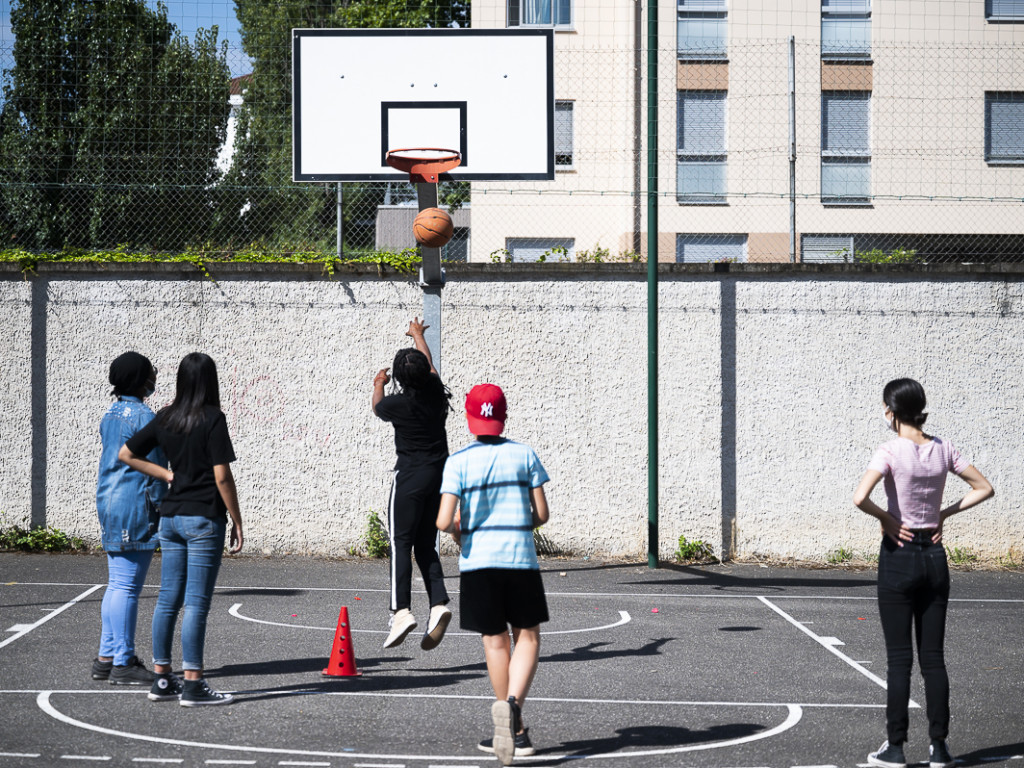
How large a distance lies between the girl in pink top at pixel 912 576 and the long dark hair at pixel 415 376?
2.66 metres

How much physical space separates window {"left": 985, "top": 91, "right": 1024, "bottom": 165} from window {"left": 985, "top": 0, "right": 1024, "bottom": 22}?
7.10ft

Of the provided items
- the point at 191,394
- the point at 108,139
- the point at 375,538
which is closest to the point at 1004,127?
the point at 375,538

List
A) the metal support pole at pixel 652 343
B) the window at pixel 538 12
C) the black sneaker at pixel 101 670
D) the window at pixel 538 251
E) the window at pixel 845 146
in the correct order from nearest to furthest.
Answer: the black sneaker at pixel 101 670 → the metal support pole at pixel 652 343 → the window at pixel 538 251 → the window at pixel 538 12 → the window at pixel 845 146

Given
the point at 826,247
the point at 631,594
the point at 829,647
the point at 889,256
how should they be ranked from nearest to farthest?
1. the point at 829,647
2. the point at 631,594
3. the point at 889,256
4. the point at 826,247

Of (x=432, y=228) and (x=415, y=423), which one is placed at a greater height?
(x=432, y=228)

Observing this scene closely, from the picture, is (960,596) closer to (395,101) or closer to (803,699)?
(803,699)

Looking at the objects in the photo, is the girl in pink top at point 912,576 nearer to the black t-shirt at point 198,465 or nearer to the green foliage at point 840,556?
the black t-shirt at point 198,465

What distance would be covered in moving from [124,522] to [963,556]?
8.12 metres

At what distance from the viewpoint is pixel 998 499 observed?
10.9 m

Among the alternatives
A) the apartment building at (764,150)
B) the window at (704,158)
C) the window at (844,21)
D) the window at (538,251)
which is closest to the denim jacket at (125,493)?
the apartment building at (764,150)

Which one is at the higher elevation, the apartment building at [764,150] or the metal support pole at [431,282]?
the apartment building at [764,150]

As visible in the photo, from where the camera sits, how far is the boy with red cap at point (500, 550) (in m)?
5.01

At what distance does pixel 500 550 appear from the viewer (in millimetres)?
5039

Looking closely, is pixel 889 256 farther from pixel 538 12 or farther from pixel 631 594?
pixel 538 12
